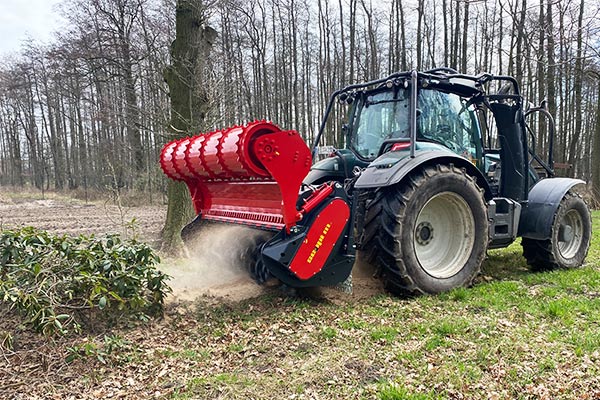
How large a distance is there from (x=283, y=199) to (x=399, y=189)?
49.2 inches

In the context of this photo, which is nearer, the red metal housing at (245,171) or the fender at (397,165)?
the red metal housing at (245,171)

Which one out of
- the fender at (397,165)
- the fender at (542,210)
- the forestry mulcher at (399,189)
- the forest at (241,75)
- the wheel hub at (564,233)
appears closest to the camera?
the forestry mulcher at (399,189)

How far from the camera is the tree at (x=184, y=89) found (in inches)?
297

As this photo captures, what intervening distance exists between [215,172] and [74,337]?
1836mm

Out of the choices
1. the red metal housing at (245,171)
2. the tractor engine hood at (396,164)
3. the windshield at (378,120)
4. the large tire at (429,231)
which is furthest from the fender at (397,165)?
the red metal housing at (245,171)

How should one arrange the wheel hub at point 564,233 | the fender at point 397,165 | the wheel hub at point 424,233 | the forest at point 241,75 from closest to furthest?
the fender at point 397,165, the wheel hub at point 424,233, the wheel hub at point 564,233, the forest at point 241,75

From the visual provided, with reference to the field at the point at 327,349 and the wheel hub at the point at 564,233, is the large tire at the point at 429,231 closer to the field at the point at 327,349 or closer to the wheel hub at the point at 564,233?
the field at the point at 327,349

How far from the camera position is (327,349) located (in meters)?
3.51

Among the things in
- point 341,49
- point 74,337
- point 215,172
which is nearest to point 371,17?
point 341,49

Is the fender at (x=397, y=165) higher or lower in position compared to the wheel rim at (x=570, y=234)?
higher

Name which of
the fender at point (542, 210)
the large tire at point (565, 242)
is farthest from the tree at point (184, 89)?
the large tire at point (565, 242)

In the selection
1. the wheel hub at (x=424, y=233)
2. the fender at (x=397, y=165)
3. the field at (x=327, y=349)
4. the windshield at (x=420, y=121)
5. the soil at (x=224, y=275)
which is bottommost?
the field at (x=327, y=349)

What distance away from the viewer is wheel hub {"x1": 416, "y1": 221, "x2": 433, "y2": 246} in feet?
16.4

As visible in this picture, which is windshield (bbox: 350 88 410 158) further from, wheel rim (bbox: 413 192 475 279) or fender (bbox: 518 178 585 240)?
fender (bbox: 518 178 585 240)
